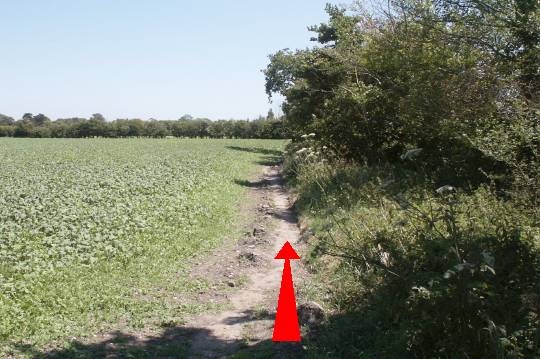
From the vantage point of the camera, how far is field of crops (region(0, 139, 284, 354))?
7.22 metres

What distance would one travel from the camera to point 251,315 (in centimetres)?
777

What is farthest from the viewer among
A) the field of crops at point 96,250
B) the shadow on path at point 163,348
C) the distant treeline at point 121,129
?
the distant treeline at point 121,129

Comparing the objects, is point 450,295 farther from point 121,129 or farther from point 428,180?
point 121,129

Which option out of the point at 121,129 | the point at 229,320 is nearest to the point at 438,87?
the point at 229,320

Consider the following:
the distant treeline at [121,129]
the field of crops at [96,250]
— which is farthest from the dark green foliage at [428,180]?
the distant treeline at [121,129]

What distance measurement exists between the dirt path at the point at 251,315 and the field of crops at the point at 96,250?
A: 628 mm

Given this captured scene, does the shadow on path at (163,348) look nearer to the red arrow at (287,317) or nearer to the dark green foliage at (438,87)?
the red arrow at (287,317)

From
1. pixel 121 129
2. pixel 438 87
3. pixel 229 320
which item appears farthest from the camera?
pixel 121 129

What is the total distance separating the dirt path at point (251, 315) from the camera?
6.63m

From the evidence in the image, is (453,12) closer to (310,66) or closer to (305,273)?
(305,273)

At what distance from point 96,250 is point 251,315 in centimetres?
390

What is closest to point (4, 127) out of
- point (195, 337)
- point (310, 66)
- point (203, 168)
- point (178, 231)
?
point (203, 168)

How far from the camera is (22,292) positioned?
7574mm

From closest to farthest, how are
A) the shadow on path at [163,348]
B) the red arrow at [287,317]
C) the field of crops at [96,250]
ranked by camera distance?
the shadow on path at [163,348]
the red arrow at [287,317]
the field of crops at [96,250]
